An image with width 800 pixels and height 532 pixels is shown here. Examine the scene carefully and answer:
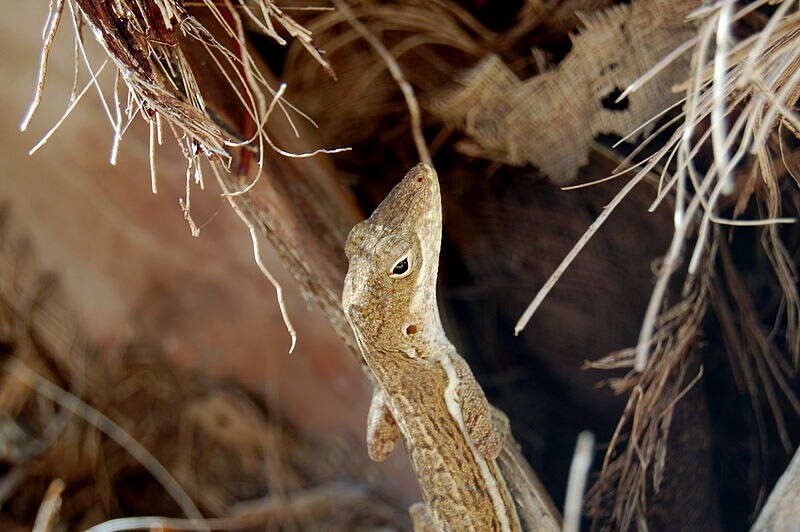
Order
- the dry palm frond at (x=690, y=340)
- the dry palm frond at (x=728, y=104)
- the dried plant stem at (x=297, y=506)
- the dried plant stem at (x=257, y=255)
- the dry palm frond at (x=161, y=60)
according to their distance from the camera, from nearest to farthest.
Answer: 1. the dry palm frond at (x=728, y=104)
2. the dried plant stem at (x=257, y=255)
3. the dry palm frond at (x=161, y=60)
4. the dry palm frond at (x=690, y=340)
5. the dried plant stem at (x=297, y=506)

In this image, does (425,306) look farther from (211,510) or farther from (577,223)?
(211,510)

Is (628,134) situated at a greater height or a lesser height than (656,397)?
greater

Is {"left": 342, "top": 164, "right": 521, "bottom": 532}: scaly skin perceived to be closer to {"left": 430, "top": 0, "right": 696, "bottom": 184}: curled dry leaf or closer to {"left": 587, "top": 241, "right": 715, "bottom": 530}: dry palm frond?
{"left": 587, "top": 241, "right": 715, "bottom": 530}: dry palm frond

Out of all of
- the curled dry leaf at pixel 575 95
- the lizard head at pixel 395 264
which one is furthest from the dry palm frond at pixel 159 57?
the curled dry leaf at pixel 575 95

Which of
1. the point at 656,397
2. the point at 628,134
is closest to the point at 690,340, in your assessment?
the point at 656,397

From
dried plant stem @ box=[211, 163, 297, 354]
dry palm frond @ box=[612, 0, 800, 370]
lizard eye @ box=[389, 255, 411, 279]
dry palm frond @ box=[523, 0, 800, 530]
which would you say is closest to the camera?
dry palm frond @ box=[612, 0, 800, 370]

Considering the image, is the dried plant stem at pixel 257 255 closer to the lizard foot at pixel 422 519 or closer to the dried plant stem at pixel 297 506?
the lizard foot at pixel 422 519

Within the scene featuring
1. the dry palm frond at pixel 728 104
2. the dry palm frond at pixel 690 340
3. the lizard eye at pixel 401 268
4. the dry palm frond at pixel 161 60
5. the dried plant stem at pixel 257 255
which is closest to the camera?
the dry palm frond at pixel 728 104

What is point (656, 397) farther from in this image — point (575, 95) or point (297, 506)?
point (297, 506)

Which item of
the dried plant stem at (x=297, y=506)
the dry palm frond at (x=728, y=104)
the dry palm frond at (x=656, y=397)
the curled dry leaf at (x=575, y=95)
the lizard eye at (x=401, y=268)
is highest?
the curled dry leaf at (x=575, y=95)

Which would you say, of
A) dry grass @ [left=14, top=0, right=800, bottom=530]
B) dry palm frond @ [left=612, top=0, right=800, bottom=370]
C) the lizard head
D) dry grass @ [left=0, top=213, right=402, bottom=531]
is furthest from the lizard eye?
dry grass @ [left=0, top=213, right=402, bottom=531]
